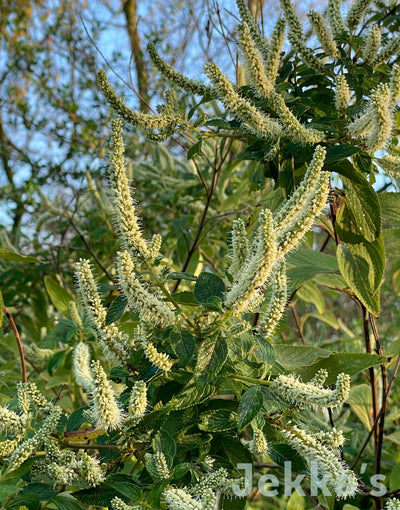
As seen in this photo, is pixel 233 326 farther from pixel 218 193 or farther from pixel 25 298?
pixel 25 298

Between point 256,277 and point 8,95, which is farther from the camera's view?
point 8,95

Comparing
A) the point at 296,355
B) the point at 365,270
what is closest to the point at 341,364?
the point at 296,355

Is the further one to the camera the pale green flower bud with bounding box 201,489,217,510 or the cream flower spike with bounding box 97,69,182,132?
the cream flower spike with bounding box 97,69,182,132

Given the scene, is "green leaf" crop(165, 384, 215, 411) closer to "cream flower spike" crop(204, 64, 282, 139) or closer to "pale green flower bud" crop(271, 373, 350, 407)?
"pale green flower bud" crop(271, 373, 350, 407)

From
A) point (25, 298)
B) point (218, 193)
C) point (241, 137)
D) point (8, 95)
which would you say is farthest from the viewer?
point (8, 95)

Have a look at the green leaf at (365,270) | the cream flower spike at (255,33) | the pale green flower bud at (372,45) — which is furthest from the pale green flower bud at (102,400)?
the pale green flower bud at (372,45)

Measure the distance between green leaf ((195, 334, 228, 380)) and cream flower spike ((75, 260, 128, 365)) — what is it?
0.37ft

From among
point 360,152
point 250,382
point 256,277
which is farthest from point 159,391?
point 360,152

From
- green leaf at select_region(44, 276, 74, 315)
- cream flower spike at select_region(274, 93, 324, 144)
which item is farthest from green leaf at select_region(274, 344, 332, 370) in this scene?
green leaf at select_region(44, 276, 74, 315)

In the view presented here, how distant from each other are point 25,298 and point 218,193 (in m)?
0.93

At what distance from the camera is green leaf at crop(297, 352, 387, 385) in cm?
94

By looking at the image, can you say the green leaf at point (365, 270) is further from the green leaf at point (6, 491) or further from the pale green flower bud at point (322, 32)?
the green leaf at point (6, 491)

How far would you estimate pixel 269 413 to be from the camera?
2.56 ft

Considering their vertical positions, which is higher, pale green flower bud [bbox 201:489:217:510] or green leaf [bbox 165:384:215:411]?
green leaf [bbox 165:384:215:411]
